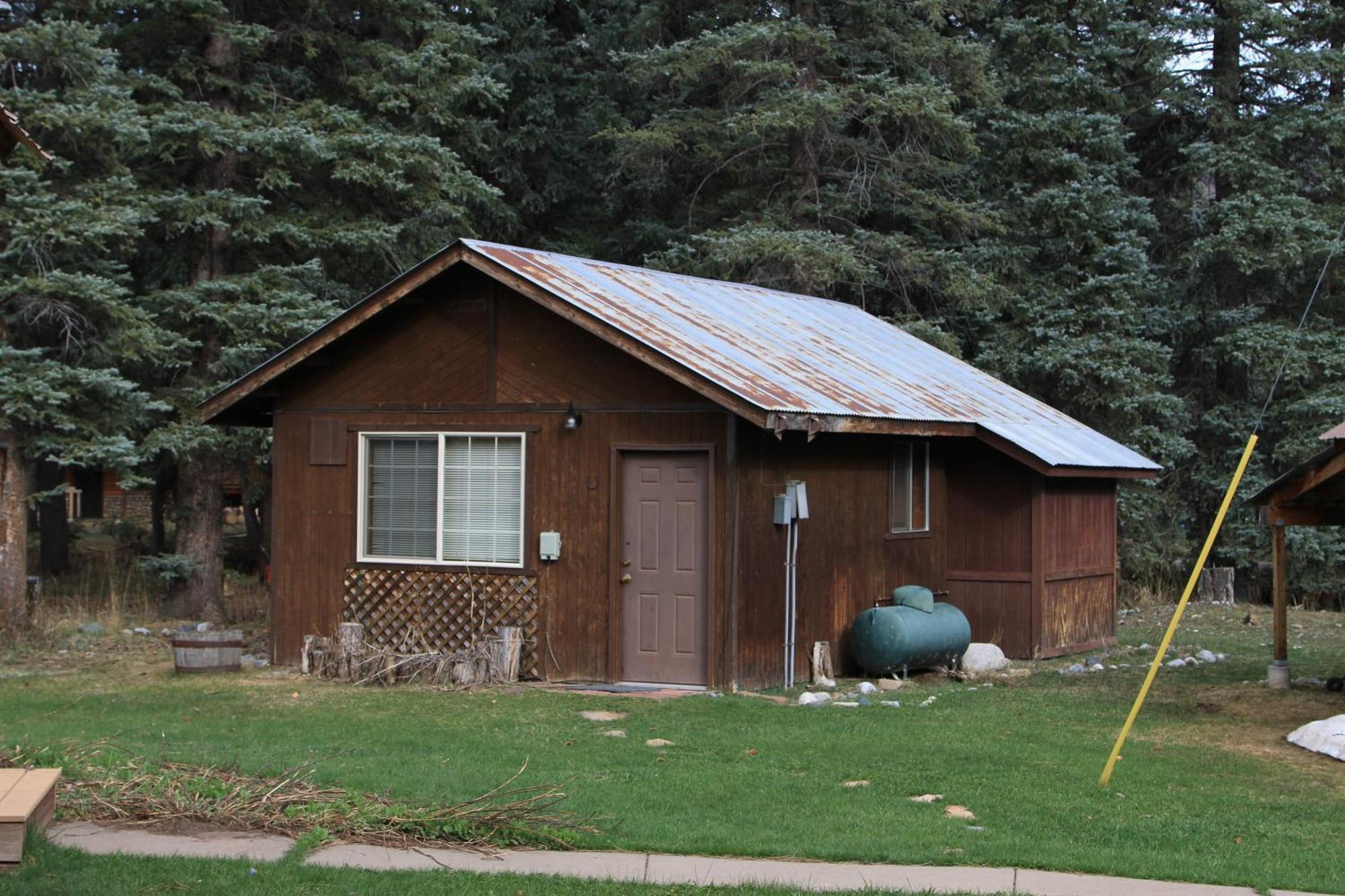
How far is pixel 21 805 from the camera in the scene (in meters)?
7.01

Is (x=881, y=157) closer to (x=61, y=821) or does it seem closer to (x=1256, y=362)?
(x=1256, y=362)

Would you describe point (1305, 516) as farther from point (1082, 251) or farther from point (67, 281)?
point (1082, 251)

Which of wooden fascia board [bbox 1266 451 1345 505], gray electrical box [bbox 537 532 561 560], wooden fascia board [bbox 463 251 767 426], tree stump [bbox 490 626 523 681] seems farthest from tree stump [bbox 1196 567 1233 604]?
wooden fascia board [bbox 463 251 767 426]

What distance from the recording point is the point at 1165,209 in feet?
98.5

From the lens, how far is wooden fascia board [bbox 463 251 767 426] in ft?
44.2

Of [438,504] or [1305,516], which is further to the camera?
[438,504]

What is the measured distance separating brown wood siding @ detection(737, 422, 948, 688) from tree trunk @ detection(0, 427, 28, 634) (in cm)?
932

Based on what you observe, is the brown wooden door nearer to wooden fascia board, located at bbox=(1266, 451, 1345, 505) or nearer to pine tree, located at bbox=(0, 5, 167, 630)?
wooden fascia board, located at bbox=(1266, 451, 1345, 505)

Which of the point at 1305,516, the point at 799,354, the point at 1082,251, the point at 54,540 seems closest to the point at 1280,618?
the point at 1305,516

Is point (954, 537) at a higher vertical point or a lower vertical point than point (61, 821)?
higher

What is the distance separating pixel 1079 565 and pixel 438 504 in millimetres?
7726

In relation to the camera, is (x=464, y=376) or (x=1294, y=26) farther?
(x=1294, y=26)

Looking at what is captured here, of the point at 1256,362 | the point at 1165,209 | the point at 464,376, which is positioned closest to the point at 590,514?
the point at 464,376

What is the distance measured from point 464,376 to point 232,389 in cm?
254
